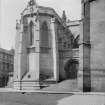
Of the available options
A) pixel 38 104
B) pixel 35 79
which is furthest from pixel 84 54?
pixel 35 79

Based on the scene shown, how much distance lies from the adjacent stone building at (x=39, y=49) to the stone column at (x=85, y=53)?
1602 cm

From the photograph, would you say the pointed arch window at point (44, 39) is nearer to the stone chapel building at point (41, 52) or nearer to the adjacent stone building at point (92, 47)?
the stone chapel building at point (41, 52)

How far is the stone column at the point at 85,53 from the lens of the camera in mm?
21922

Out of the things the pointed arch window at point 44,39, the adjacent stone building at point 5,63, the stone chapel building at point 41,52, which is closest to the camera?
the stone chapel building at point 41,52

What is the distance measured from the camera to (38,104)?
16719mm

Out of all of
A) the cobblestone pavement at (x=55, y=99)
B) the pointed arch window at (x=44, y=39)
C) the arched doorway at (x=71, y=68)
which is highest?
the pointed arch window at (x=44, y=39)

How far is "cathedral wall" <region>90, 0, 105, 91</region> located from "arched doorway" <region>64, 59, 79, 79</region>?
17.2 m

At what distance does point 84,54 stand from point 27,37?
786 inches

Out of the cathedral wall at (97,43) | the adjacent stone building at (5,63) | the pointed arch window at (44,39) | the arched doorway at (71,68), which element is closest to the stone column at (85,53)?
the cathedral wall at (97,43)

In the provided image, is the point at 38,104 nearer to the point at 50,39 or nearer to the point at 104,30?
the point at 104,30

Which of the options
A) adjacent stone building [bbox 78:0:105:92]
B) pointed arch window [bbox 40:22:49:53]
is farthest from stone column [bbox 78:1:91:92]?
pointed arch window [bbox 40:22:49:53]

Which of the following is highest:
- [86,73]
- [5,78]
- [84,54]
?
[84,54]

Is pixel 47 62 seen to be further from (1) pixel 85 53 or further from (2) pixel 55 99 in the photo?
(2) pixel 55 99

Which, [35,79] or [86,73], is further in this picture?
[35,79]
